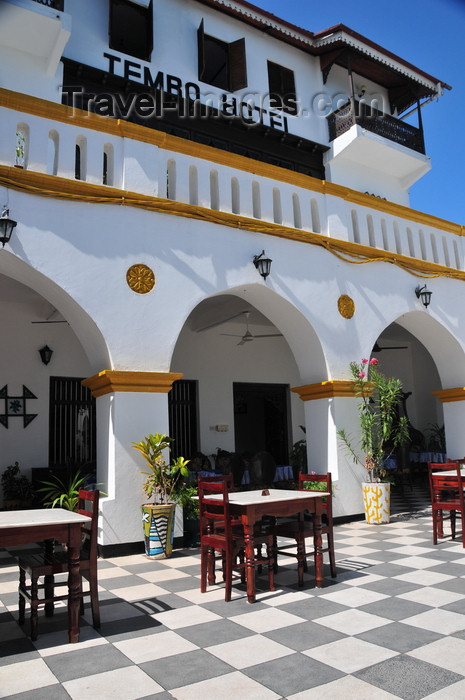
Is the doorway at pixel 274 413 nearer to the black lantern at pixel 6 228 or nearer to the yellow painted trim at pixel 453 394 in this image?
the yellow painted trim at pixel 453 394

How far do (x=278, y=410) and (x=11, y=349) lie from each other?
628 cm

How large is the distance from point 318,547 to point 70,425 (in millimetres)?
6456

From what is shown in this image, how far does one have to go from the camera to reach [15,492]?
882 centimetres

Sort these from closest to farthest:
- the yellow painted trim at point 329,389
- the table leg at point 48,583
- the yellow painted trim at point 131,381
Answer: the table leg at point 48,583 < the yellow painted trim at point 131,381 < the yellow painted trim at point 329,389

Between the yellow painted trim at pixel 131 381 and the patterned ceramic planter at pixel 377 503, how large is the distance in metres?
3.43

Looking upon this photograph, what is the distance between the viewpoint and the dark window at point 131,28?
10727 mm

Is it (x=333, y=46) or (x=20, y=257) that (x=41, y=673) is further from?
(x=333, y=46)

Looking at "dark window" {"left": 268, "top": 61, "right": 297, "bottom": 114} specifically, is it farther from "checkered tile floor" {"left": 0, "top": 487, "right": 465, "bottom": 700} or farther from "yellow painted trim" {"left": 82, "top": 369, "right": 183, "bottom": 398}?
"checkered tile floor" {"left": 0, "top": 487, "right": 465, "bottom": 700}

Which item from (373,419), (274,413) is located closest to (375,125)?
(274,413)

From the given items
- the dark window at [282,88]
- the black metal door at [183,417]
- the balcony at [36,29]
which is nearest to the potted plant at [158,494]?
the black metal door at [183,417]

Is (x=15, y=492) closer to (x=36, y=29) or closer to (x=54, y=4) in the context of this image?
(x=36, y=29)

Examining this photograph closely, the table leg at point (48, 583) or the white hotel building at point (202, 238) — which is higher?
the white hotel building at point (202, 238)

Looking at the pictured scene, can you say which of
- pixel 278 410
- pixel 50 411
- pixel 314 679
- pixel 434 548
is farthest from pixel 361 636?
pixel 278 410

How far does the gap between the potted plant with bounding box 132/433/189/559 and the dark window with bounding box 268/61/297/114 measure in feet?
31.0
